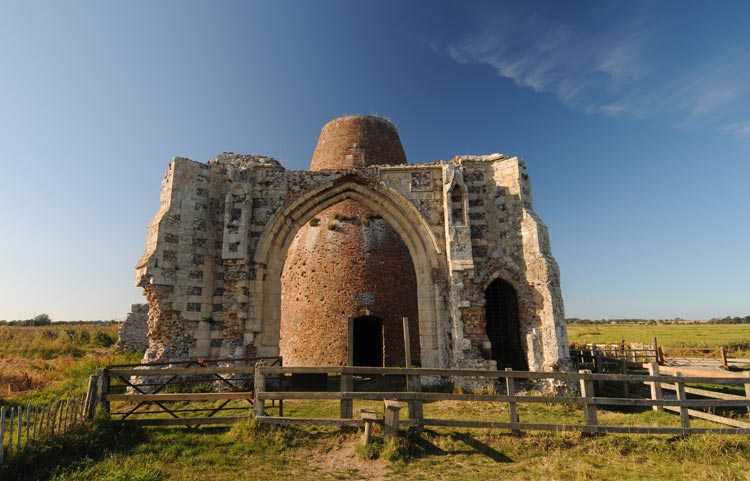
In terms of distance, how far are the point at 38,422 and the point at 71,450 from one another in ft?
2.59

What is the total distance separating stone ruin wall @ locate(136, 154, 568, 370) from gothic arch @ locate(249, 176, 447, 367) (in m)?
0.05

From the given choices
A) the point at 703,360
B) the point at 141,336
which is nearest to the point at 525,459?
the point at 141,336

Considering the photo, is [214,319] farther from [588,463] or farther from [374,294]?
[588,463]

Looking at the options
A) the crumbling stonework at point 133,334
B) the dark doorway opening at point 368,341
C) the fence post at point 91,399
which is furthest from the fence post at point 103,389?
the crumbling stonework at point 133,334

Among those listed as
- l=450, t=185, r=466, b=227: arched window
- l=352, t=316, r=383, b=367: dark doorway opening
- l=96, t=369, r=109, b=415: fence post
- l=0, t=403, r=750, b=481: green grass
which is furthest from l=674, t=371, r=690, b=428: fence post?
l=352, t=316, r=383, b=367: dark doorway opening

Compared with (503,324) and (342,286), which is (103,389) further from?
(342,286)

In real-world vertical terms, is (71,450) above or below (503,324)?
below

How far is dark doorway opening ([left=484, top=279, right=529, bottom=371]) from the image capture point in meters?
12.3

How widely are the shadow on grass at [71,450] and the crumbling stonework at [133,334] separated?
52.4 ft

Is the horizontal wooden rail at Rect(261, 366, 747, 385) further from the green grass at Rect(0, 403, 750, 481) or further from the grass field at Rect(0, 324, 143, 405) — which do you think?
the grass field at Rect(0, 324, 143, 405)

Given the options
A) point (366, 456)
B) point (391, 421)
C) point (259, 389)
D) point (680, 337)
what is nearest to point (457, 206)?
point (391, 421)

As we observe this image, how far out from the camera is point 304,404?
31.7ft

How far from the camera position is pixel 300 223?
12977 millimetres

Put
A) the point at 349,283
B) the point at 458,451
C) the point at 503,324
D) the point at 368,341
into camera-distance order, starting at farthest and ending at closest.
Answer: the point at 368,341
the point at 349,283
the point at 503,324
the point at 458,451
